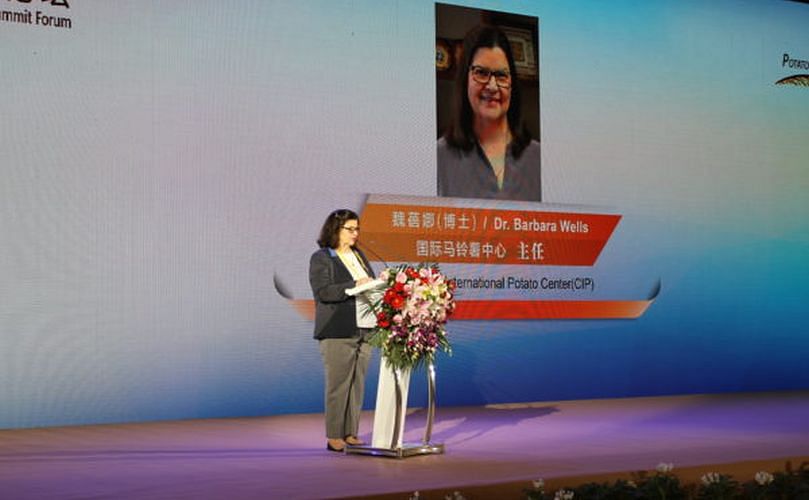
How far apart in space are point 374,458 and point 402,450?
15 centimetres

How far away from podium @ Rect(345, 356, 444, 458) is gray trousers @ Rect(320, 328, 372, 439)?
0.17m

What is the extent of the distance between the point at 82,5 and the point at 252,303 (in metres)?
2.32

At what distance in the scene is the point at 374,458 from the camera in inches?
228

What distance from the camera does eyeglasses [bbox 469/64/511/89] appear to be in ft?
29.4

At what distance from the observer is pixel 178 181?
779 centimetres

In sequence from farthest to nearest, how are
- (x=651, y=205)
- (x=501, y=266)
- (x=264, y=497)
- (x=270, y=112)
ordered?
1. (x=651, y=205)
2. (x=501, y=266)
3. (x=270, y=112)
4. (x=264, y=497)

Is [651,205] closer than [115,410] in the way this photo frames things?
No

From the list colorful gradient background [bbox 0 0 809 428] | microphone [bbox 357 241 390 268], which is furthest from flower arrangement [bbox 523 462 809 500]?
microphone [bbox 357 241 390 268]

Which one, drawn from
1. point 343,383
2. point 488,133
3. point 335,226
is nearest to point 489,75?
point 488,133

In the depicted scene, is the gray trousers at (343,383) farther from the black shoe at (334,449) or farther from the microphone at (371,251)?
the microphone at (371,251)

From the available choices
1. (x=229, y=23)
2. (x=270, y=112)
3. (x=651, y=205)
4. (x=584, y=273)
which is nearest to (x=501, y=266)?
(x=584, y=273)

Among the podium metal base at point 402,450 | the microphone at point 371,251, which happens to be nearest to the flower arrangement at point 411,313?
the podium metal base at point 402,450

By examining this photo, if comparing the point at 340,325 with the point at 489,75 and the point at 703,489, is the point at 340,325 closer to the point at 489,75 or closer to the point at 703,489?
the point at 703,489

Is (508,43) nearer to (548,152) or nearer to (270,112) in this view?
(548,152)
